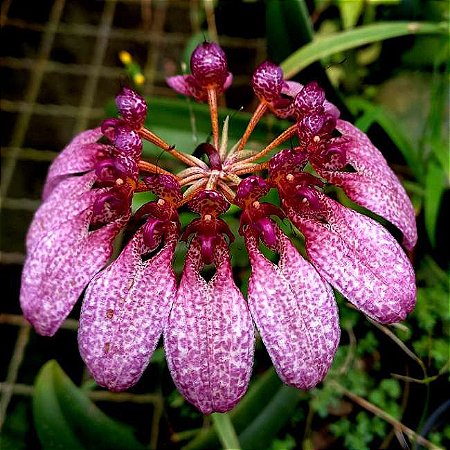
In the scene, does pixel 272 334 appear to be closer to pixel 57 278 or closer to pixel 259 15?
pixel 57 278

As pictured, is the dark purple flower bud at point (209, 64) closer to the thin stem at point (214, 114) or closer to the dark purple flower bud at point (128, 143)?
the thin stem at point (214, 114)

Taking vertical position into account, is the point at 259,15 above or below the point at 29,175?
above

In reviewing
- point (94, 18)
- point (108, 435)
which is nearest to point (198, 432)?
point (108, 435)

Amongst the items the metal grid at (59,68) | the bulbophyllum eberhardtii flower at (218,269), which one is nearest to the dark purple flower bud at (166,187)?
the bulbophyllum eberhardtii flower at (218,269)

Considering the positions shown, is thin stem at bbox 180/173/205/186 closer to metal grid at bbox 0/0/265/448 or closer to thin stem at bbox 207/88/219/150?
thin stem at bbox 207/88/219/150

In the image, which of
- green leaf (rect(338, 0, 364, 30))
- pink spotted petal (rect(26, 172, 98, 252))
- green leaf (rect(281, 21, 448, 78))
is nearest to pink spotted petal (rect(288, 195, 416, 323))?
pink spotted petal (rect(26, 172, 98, 252))

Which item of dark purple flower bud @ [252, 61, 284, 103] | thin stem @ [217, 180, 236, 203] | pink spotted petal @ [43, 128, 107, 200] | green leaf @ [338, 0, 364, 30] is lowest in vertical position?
pink spotted petal @ [43, 128, 107, 200]
